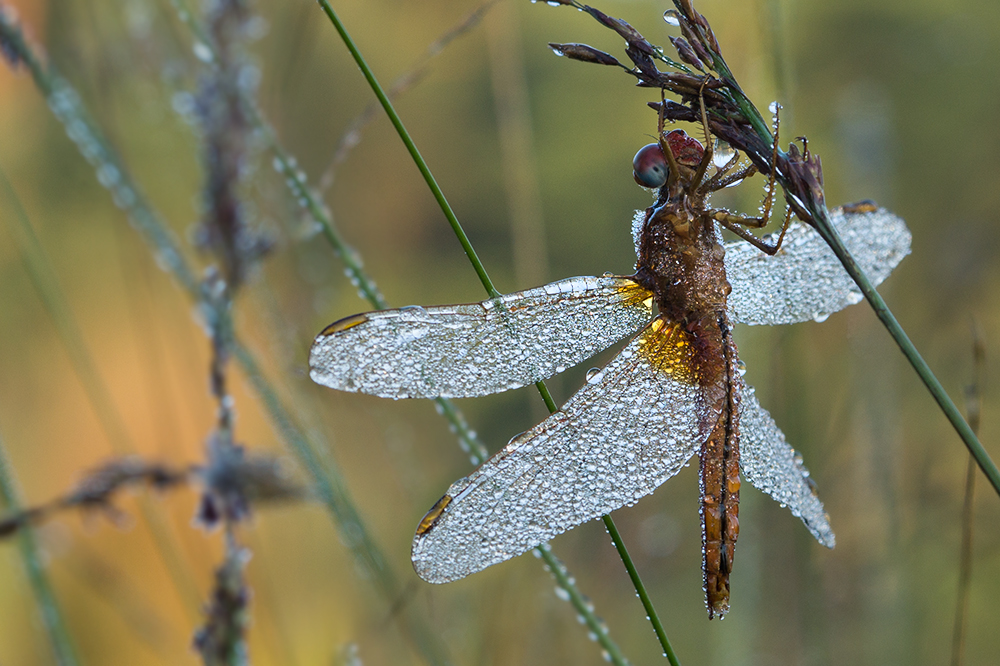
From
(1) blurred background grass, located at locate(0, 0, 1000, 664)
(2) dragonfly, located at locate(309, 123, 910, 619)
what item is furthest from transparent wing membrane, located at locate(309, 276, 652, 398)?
(1) blurred background grass, located at locate(0, 0, 1000, 664)

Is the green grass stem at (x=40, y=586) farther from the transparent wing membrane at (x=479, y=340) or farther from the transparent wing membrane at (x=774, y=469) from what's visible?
the transparent wing membrane at (x=774, y=469)

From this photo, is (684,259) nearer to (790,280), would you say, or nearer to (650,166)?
(650,166)

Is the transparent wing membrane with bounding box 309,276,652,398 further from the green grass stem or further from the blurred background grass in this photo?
the green grass stem

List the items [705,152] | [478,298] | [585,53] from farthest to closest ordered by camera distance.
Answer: [478,298], [705,152], [585,53]

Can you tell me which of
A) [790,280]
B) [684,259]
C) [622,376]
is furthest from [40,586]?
[790,280]

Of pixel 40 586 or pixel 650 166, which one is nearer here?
pixel 650 166

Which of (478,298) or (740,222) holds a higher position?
(478,298)

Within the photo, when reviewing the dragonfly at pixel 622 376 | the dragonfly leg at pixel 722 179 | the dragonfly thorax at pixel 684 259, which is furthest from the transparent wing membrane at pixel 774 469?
the dragonfly leg at pixel 722 179

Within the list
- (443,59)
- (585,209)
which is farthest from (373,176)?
(585,209)
